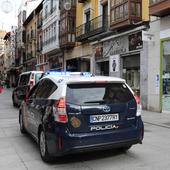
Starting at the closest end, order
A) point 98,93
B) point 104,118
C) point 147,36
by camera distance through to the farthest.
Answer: point 104,118 < point 98,93 < point 147,36

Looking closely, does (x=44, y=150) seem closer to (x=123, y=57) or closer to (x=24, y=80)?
(x=24, y=80)

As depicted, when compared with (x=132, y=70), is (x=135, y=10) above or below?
above

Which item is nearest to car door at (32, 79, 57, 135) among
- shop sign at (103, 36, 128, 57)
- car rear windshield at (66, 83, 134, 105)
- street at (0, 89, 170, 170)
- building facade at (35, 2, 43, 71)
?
car rear windshield at (66, 83, 134, 105)

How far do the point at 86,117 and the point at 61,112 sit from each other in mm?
462

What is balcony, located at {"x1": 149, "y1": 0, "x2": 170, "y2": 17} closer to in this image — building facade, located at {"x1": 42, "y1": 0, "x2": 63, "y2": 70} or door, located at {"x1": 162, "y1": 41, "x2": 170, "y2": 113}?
door, located at {"x1": 162, "y1": 41, "x2": 170, "y2": 113}

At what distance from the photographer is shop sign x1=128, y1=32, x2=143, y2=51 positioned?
18.5m

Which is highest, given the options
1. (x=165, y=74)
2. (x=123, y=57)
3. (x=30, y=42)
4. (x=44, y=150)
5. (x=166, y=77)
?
(x=30, y=42)

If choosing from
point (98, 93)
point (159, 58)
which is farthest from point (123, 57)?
point (98, 93)

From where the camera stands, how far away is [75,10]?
2947 centimetres

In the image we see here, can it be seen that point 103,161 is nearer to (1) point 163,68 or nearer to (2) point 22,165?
(2) point 22,165

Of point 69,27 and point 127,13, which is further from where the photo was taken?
point 69,27

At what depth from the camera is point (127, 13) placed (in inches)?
746

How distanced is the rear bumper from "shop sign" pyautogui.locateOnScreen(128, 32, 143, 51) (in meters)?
12.4

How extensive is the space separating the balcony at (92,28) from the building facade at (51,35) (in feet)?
21.4
